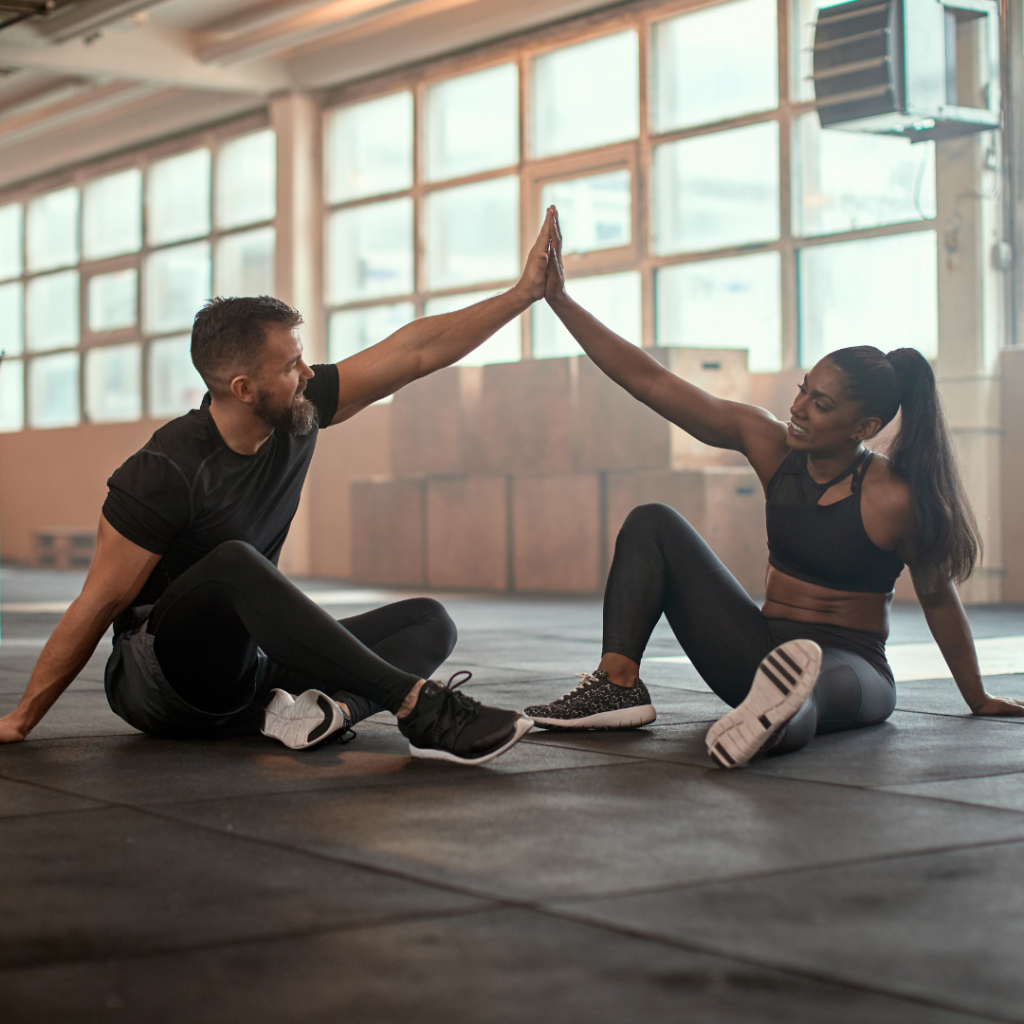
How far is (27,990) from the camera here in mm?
1382

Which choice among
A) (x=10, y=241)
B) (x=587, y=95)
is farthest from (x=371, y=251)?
(x=10, y=241)

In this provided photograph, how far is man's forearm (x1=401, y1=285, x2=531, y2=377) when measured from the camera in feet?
10.3

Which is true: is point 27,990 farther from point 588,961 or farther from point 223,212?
point 223,212

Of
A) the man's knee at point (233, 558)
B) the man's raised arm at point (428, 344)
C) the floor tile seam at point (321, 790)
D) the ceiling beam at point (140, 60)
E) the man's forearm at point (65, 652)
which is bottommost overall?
the floor tile seam at point (321, 790)

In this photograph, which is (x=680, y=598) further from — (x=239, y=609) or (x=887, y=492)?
(x=239, y=609)

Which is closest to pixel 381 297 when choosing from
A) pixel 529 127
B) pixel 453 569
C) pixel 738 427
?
pixel 529 127

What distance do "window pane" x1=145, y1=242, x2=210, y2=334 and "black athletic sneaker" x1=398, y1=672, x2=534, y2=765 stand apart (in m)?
10.7

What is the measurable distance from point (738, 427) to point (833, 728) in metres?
0.66

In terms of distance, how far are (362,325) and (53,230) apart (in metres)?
4.88

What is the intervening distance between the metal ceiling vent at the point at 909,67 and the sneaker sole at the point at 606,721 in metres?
4.90

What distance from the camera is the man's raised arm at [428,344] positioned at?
3.05m

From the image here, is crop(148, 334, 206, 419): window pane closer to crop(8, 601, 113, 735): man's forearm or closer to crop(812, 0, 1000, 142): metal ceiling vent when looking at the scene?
crop(812, 0, 1000, 142): metal ceiling vent

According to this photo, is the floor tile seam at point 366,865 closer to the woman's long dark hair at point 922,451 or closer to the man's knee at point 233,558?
the man's knee at point 233,558

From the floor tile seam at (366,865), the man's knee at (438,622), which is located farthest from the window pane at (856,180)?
the floor tile seam at (366,865)
